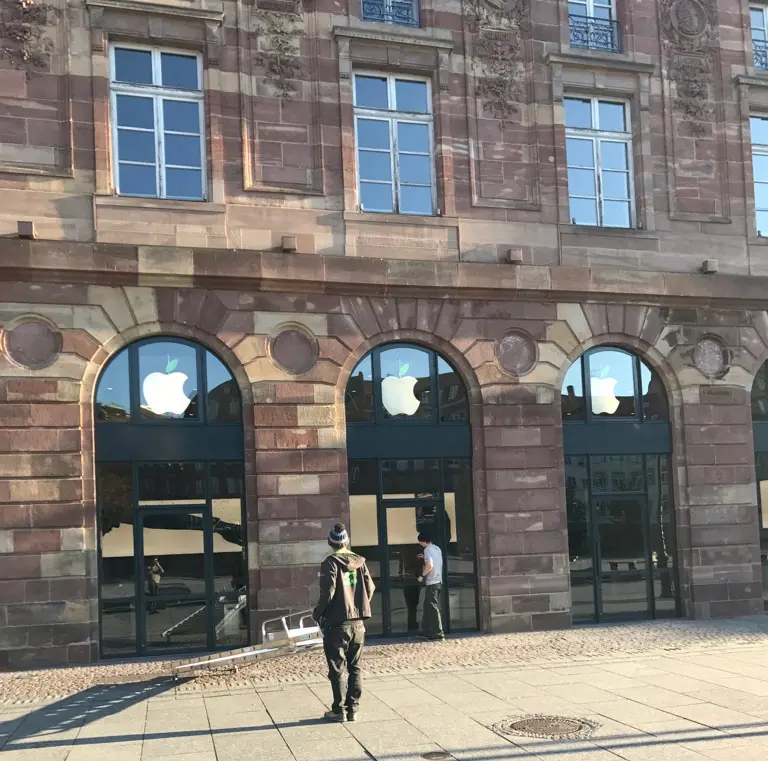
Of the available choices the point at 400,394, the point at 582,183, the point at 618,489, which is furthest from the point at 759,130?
the point at 400,394

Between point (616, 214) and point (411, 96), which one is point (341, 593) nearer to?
point (411, 96)

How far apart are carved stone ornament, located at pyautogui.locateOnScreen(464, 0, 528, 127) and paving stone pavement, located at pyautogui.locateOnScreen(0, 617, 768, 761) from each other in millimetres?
8365

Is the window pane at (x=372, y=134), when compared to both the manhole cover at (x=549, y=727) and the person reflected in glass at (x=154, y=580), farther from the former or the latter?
the manhole cover at (x=549, y=727)

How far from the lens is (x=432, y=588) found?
13.1 m

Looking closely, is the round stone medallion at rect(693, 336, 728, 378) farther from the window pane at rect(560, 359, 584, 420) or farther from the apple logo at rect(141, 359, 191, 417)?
the apple logo at rect(141, 359, 191, 417)

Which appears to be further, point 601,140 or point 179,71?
point 601,140

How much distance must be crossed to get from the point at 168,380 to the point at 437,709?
6147 millimetres

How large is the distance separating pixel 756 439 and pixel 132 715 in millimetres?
11234

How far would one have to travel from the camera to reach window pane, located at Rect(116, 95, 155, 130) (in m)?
13.0

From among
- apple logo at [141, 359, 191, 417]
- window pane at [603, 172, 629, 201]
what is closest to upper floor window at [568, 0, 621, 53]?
window pane at [603, 172, 629, 201]

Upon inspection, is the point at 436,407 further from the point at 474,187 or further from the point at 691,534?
the point at 691,534

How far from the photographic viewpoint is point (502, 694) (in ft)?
31.4

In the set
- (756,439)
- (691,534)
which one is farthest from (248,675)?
(756,439)

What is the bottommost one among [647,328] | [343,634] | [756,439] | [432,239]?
[343,634]
